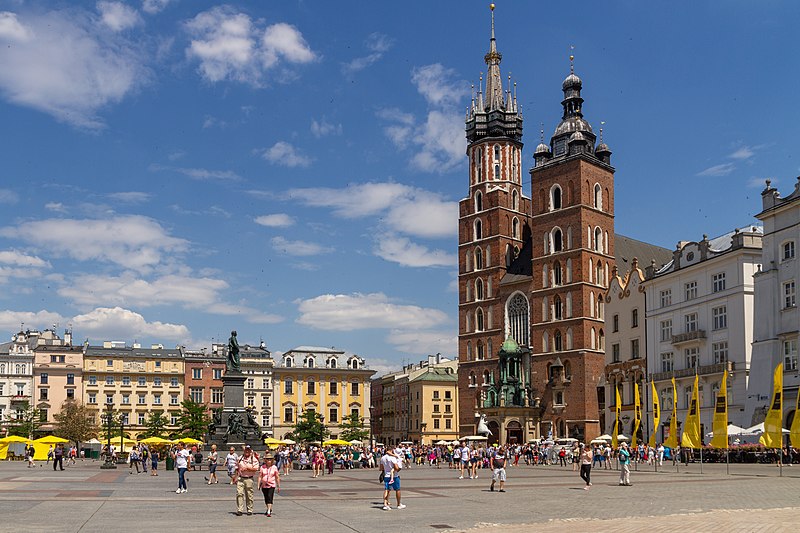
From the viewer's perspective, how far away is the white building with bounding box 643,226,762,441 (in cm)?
6412

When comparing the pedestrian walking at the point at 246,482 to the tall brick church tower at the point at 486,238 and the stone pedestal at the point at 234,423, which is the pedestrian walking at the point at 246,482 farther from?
the tall brick church tower at the point at 486,238

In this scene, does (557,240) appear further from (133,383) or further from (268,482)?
(268,482)

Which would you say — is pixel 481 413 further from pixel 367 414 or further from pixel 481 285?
pixel 367 414

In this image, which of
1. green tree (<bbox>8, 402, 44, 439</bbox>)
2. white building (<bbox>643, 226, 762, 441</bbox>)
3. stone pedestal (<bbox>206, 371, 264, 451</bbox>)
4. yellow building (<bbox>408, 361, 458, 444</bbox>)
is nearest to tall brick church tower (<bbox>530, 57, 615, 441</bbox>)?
white building (<bbox>643, 226, 762, 441</bbox>)

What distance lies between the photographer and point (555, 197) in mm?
98500

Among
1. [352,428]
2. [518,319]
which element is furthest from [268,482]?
[352,428]

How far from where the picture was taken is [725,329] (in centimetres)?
6575

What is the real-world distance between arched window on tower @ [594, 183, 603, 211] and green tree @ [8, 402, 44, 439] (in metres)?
66.3

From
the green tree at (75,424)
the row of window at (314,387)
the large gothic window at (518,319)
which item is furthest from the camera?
the row of window at (314,387)

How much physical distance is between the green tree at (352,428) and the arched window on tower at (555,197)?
3904 centimetres

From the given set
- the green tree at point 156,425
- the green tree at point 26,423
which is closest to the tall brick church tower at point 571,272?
the green tree at point 156,425

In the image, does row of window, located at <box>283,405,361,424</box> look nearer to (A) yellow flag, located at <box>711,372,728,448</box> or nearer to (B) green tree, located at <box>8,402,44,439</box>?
(B) green tree, located at <box>8,402,44,439</box>

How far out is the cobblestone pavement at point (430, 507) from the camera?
21.0 m

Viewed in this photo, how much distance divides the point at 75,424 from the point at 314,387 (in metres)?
32.3
